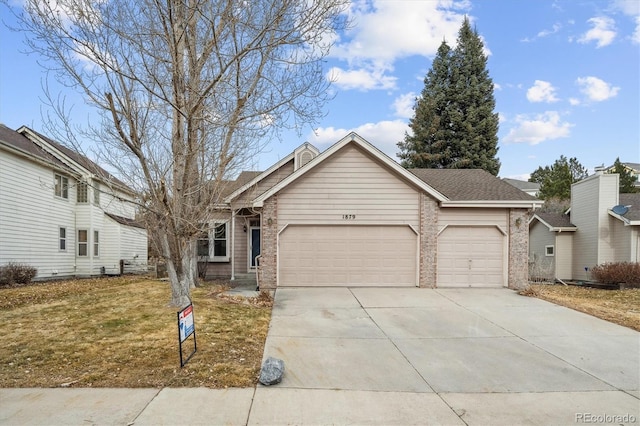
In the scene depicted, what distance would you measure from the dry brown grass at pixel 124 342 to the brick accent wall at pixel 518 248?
854 cm

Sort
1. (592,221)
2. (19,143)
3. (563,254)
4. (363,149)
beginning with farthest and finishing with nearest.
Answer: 1. (563,254)
2. (592,221)
3. (19,143)
4. (363,149)

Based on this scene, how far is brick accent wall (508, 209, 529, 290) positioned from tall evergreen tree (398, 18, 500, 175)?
63.2ft

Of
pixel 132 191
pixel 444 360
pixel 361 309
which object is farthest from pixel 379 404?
pixel 132 191

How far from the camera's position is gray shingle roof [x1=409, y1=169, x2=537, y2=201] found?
13.1 meters

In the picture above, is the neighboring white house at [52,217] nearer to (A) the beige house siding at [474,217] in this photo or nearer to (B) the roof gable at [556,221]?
(A) the beige house siding at [474,217]

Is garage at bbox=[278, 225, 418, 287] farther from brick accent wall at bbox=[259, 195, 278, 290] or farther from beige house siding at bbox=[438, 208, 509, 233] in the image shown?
beige house siding at bbox=[438, 208, 509, 233]

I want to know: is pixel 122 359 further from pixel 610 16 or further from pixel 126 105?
pixel 610 16

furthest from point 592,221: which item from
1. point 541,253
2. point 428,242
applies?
point 428,242

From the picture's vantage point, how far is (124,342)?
21.6ft

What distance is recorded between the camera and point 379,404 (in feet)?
14.8

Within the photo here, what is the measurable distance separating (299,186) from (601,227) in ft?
50.1

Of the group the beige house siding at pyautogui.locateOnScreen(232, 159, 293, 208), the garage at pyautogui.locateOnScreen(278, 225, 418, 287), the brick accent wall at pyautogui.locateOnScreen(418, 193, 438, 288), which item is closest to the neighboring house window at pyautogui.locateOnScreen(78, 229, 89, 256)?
the beige house siding at pyautogui.locateOnScreen(232, 159, 293, 208)

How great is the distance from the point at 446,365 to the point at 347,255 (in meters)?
7.06

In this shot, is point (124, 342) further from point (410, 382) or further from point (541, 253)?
point (541, 253)
